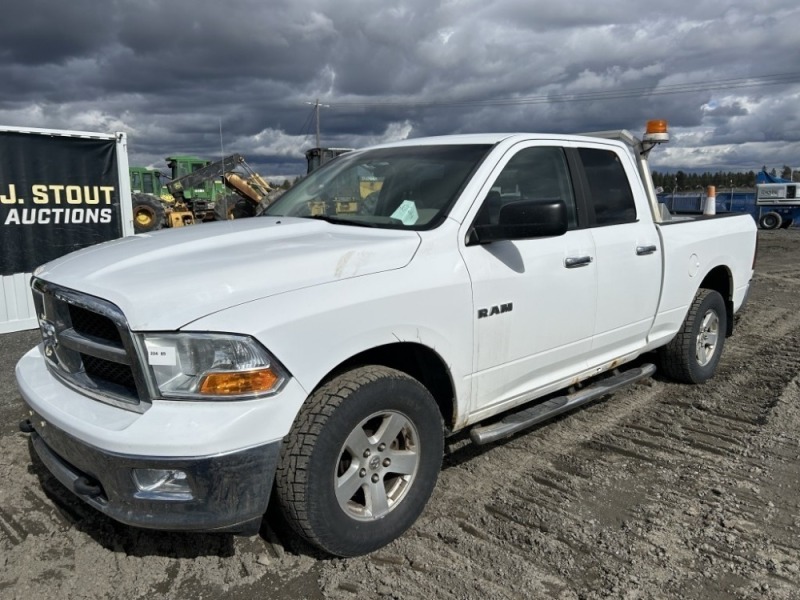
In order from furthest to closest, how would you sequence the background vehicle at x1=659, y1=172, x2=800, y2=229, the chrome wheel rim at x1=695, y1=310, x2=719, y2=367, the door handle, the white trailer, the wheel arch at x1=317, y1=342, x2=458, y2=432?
the background vehicle at x1=659, y1=172, x2=800, y2=229 < the white trailer < the chrome wheel rim at x1=695, y1=310, x2=719, y2=367 < the door handle < the wheel arch at x1=317, y1=342, x2=458, y2=432

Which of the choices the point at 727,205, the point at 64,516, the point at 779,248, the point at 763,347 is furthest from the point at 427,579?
the point at 727,205

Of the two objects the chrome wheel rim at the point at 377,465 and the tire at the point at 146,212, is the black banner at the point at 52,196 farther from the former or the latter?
the tire at the point at 146,212

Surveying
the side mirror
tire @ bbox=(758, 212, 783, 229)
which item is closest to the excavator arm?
the side mirror

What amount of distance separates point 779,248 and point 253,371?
21557 mm

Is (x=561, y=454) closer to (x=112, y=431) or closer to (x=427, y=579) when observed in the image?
(x=427, y=579)

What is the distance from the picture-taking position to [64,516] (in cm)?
322

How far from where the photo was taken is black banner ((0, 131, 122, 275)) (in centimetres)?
767

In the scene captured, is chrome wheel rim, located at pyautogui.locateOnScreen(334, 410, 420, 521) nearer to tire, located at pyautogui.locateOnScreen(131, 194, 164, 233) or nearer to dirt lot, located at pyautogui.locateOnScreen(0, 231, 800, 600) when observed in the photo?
dirt lot, located at pyautogui.locateOnScreen(0, 231, 800, 600)

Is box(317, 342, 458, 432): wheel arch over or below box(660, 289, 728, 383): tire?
over

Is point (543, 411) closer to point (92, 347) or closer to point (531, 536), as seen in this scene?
point (531, 536)

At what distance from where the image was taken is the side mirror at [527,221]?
308cm

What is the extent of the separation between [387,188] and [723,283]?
3.52m

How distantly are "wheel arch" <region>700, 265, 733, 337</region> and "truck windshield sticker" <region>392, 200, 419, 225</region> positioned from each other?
10.6 ft

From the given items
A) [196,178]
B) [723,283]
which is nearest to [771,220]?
[196,178]
